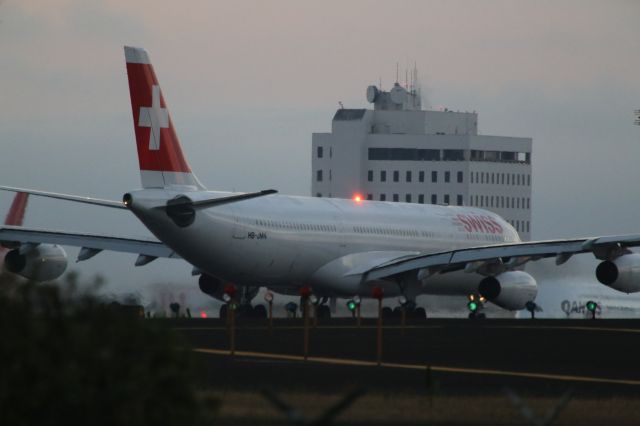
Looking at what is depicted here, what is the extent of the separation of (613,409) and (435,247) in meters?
35.8

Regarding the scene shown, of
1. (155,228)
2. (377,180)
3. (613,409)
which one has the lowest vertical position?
(613,409)

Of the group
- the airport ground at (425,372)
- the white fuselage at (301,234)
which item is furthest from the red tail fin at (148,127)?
the airport ground at (425,372)

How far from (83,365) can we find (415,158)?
149 meters

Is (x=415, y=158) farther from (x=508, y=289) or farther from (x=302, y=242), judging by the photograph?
(x=302, y=242)

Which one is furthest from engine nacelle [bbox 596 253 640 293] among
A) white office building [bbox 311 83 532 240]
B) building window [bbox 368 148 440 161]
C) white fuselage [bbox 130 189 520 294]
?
building window [bbox 368 148 440 161]

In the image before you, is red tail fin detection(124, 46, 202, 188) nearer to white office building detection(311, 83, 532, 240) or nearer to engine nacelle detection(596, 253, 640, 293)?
engine nacelle detection(596, 253, 640, 293)

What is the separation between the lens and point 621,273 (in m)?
49.0

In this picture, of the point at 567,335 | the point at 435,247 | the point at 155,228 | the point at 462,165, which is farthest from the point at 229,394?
the point at 462,165

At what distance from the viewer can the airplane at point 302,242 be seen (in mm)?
45781

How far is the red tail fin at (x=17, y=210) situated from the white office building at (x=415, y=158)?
80093mm

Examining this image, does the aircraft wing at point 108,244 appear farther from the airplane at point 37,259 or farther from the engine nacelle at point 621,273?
the engine nacelle at point 621,273

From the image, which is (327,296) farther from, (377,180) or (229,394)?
(377,180)

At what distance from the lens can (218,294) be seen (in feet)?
180

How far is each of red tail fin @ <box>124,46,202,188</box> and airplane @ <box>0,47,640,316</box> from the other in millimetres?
29
